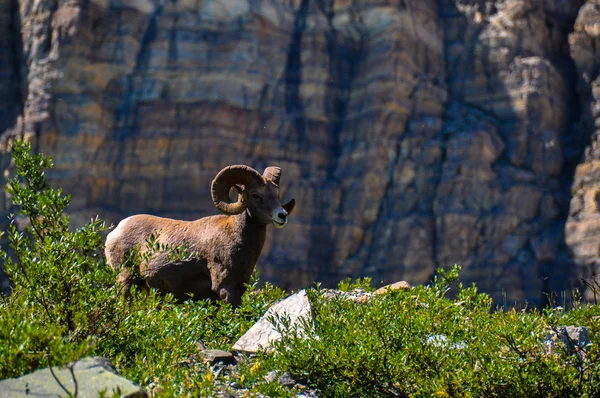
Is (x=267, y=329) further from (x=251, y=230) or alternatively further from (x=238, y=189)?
(x=238, y=189)

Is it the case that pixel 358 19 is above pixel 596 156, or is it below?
above

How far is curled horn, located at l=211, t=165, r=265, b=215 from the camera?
27.7 ft

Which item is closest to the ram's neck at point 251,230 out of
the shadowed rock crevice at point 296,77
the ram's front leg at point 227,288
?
the ram's front leg at point 227,288

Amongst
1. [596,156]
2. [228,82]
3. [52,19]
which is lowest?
[596,156]

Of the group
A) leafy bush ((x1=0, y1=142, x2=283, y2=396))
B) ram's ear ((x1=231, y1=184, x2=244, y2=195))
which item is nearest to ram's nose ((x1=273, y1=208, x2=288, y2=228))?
ram's ear ((x1=231, y1=184, x2=244, y2=195))

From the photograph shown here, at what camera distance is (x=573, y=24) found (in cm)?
3984

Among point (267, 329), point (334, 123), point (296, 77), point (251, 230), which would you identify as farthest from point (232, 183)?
point (296, 77)

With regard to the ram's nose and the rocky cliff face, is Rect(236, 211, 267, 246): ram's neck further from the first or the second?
the rocky cliff face

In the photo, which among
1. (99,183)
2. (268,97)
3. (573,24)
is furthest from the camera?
(573,24)

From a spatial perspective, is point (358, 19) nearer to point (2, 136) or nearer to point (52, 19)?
point (52, 19)

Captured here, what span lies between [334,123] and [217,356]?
32.7 meters

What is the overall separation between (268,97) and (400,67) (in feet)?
19.5

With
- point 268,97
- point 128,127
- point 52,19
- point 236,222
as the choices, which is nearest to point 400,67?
point 268,97

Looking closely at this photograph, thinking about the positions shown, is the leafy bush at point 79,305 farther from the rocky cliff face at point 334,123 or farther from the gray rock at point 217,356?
the rocky cliff face at point 334,123
